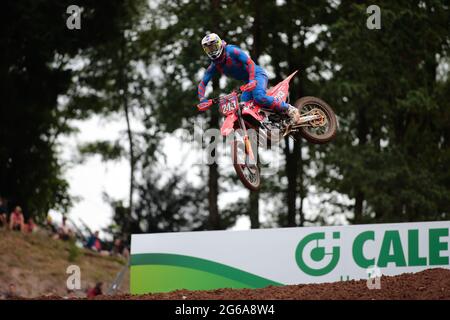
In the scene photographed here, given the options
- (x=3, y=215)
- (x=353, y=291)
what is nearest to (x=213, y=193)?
(x=3, y=215)

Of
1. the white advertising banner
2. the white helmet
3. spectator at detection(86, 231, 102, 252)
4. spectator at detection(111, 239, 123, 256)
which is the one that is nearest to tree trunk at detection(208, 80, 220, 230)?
spectator at detection(86, 231, 102, 252)

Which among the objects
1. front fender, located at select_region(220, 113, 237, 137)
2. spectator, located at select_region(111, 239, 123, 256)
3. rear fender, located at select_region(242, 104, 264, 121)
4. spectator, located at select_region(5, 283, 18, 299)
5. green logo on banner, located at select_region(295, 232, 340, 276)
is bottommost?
spectator, located at select_region(5, 283, 18, 299)

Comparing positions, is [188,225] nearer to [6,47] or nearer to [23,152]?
[23,152]

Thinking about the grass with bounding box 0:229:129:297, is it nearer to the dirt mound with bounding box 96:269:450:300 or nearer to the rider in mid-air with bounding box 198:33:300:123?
the dirt mound with bounding box 96:269:450:300

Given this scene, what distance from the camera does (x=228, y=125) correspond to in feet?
36.8

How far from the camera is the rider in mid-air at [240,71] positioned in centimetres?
1127

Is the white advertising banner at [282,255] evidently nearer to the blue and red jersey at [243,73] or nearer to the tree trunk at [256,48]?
the blue and red jersey at [243,73]

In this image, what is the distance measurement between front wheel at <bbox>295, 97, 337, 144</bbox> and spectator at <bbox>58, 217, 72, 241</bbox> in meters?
12.6

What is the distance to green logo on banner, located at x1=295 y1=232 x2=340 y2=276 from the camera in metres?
13.2

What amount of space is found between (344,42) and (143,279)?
1105cm

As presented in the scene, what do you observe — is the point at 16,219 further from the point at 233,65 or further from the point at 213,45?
the point at 213,45

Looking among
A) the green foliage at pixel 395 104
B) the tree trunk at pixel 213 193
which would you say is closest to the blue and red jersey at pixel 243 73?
the green foliage at pixel 395 104

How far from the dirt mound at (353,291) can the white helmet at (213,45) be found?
341 cm
